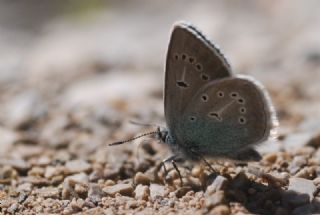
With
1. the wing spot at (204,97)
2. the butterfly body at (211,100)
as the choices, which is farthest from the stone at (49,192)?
the wing spot at (204,97)

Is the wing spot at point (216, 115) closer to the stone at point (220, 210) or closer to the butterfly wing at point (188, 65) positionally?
the butterfly wing at point (188, 65)

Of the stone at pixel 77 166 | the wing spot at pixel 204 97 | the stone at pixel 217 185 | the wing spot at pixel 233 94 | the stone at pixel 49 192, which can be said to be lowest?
the stone at pixel 217 185

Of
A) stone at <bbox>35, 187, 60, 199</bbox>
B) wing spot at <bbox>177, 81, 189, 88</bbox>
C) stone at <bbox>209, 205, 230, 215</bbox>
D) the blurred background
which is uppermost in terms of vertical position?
the blurred background

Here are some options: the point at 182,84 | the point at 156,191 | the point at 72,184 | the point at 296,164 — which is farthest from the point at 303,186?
the point at 72,184

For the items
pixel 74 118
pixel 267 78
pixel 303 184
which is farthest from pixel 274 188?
pixel 267 78

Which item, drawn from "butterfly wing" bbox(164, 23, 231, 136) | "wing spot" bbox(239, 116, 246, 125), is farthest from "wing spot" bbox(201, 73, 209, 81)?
"wing spot" bbox(239, 116, 246, 125)

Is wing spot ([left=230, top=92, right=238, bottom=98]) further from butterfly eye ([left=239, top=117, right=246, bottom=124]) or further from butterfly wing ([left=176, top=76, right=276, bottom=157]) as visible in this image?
butterfly eye ([left=239, top=117, right=246, bottom=124])
